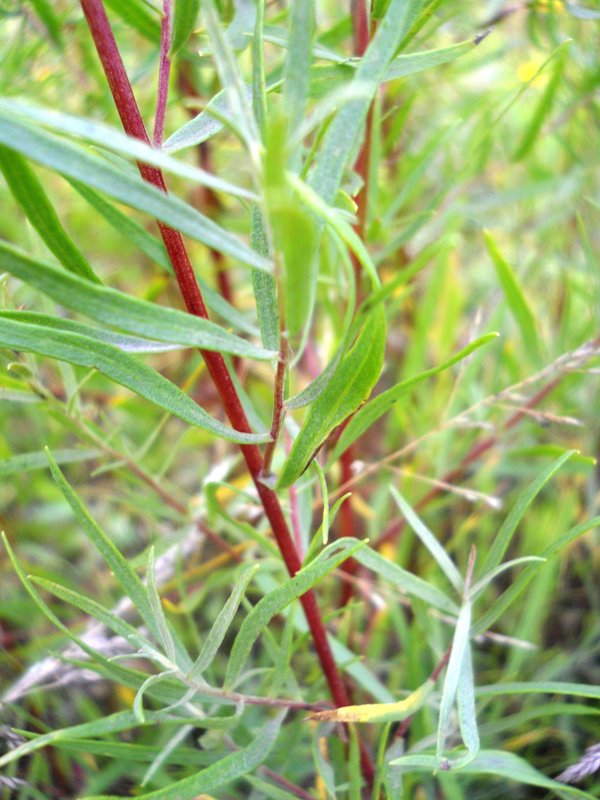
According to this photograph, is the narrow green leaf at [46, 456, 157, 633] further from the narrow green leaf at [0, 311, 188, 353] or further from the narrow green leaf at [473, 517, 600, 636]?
the narrow green leaf at [473, 517, 600, 636]

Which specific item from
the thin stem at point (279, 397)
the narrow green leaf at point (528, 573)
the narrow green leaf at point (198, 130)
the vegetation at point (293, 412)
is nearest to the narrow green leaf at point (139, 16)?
the vegetation at point (293, 412)

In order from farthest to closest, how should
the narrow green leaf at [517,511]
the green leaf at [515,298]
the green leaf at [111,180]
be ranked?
1. the green leaf at [515,298]
2. the narrow green leaf at [517,511]
3. the green leaf at [111,180]

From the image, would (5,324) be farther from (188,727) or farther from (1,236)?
(1,236)

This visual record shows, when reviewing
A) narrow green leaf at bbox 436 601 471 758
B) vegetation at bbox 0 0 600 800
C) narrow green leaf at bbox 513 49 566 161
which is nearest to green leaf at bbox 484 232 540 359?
vegetation at bbox 0 0 600 800

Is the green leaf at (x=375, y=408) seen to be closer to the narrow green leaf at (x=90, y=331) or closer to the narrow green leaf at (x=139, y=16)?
the narrow green leaf at (x=90, y=331)

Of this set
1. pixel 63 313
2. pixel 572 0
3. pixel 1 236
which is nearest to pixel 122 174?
pixel 572 0

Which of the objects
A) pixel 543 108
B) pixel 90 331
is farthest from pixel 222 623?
pixel 543 108
